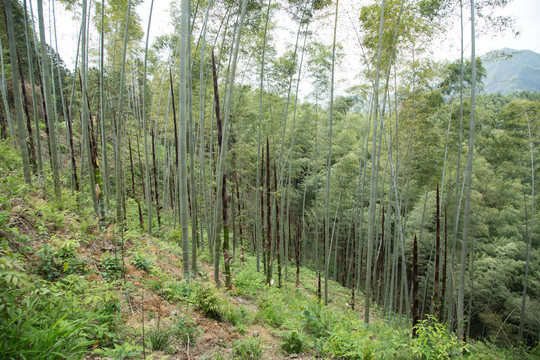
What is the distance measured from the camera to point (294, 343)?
2.74 metres

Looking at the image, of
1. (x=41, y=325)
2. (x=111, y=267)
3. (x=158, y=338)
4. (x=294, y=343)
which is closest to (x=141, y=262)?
(x=111, y=267)

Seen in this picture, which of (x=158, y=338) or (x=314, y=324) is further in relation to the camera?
(x=314, y=324)

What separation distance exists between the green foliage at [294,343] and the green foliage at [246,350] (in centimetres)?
43

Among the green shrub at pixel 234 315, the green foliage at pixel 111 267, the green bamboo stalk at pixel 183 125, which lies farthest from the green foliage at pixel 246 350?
the green foliage at pixel 111 267

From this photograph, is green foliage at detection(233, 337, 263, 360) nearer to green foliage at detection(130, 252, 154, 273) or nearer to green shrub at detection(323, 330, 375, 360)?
green shrub at detection(323, 330, 375, 360)

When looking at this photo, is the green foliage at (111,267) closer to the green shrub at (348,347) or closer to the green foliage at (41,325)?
the green foliage at (41,325)

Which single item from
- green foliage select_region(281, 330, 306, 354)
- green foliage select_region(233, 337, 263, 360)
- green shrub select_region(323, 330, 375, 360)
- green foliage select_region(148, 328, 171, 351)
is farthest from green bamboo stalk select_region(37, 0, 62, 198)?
green shrub select_region(323, 330, 375, 360)

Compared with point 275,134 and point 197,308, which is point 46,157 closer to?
point 275,134

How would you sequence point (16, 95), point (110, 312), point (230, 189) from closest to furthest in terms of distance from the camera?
1. point (110, 312)
2. point (16, 95)
3. point (230, 189)

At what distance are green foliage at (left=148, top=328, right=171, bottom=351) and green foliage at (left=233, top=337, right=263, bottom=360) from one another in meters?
0.64

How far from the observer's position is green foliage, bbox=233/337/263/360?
2299mm

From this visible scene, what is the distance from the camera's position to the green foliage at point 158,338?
2045 mm

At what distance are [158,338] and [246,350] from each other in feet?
2.78

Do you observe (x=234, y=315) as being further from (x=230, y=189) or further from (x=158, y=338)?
(x=230, y=189)
